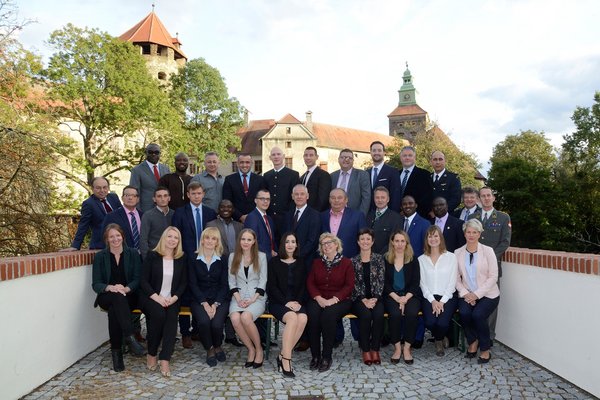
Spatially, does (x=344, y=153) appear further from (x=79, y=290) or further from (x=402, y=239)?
(x=79, y=290)

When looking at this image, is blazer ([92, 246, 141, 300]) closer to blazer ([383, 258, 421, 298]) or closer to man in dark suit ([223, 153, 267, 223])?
man in dark suit ([223, 153, 267, 223])

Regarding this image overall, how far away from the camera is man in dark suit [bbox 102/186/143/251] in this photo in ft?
20.8

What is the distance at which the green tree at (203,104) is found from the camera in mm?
36156

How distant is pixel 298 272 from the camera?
582cm

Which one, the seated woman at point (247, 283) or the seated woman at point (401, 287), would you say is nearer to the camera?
the seated woman at point (247, 283)

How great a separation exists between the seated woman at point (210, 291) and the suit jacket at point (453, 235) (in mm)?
2950

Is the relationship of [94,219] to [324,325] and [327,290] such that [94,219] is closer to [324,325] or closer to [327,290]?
[327,290]

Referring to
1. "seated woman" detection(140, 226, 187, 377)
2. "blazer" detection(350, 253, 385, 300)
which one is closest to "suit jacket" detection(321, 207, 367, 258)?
"blazer" detection(350, 253, 385, 300)

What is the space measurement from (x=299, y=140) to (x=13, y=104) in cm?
→ 4034

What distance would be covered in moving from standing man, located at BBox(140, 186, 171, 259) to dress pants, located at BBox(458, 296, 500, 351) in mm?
3949

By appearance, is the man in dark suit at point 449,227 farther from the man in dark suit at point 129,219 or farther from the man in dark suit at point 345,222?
the man in dark suit at point 129,219

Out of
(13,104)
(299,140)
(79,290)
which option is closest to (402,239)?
(79,290)

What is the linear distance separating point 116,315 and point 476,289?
14.1ft

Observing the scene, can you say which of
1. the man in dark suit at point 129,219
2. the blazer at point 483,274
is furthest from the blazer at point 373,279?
the man in dark suit at point 129,219
